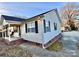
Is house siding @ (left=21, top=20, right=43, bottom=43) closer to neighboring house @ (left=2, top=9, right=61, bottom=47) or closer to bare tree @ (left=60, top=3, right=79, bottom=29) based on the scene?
neighboring house @ (left=2, top=9, right=61, bottom=47)

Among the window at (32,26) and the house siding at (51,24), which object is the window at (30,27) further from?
the house siding at (51,24)

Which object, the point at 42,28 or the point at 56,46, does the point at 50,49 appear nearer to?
the point at 56,46

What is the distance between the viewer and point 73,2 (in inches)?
103

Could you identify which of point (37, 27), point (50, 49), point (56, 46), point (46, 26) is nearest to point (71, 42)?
point (56, 46)

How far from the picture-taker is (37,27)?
265 cm

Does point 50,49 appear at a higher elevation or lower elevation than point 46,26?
lower

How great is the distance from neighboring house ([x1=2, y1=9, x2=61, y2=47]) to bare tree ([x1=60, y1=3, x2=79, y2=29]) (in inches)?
4.5

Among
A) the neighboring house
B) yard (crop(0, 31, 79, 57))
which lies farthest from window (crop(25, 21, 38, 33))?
yard (crop(0, 31, 79, 57))

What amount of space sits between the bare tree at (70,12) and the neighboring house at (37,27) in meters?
0.12

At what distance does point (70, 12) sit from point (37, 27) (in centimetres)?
58

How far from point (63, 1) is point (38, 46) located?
2.70ft

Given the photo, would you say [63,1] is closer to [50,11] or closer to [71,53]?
[50,11]

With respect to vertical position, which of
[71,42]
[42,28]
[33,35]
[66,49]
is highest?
[42,28]

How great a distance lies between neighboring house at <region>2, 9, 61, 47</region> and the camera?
2619 millimetres
